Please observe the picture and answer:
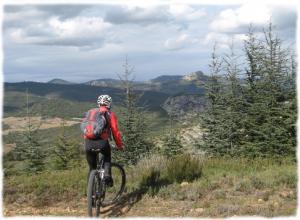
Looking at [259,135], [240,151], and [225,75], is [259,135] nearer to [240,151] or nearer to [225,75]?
[240,151]

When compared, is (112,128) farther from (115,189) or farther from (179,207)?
(115,189)

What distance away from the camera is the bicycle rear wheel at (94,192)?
25.0 ft

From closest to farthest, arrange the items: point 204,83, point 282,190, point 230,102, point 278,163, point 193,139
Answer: point 282,190, point 278,163, point 230,102, point 193,139, point 204,83

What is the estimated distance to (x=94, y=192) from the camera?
7781mm

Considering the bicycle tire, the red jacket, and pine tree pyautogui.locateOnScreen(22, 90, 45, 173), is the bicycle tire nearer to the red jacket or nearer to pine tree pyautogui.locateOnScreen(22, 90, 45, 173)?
the red jacket

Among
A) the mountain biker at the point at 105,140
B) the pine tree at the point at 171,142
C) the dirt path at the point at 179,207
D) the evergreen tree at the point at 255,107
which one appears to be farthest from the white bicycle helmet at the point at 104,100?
the pine tree at the point at 171,142

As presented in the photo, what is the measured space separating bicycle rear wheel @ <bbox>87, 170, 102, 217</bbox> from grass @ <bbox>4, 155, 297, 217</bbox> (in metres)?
0.74

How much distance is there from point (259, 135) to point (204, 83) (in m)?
6.41

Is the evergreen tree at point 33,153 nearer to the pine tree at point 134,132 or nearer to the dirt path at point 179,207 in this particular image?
the pine tree at point 134,132

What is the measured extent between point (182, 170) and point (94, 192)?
336cm

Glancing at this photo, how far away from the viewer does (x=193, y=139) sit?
21.0 m

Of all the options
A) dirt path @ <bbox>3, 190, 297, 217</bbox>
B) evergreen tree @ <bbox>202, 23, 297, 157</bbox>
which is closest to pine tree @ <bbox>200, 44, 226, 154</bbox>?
evergreen tree @ <bbox>202, 23, 297, 157</bbox>

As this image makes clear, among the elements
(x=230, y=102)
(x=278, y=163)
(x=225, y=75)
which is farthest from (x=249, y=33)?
(x=278, y=163)

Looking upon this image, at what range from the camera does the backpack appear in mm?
7816
